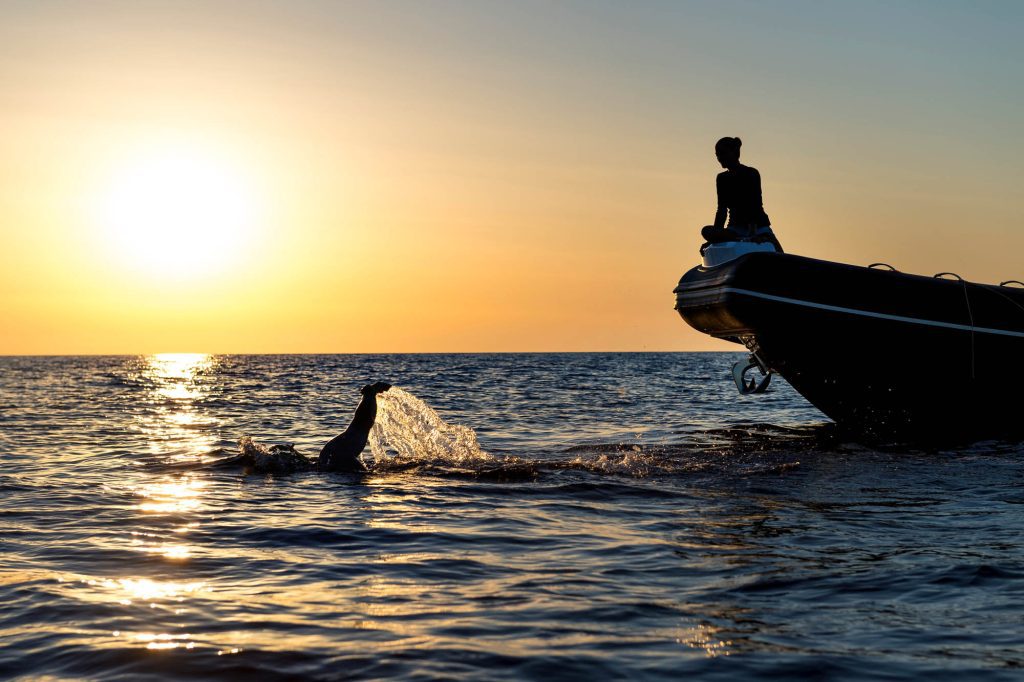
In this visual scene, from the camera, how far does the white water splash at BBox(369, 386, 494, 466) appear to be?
12039 millimetres

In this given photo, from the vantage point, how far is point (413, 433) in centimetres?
1253

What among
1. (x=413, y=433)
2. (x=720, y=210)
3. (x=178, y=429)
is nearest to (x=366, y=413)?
(x=413, y=433)

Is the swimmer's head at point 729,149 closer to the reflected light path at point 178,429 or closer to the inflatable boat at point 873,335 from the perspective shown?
the inflatable boat at point 873,335

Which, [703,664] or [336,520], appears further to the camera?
[336,520]

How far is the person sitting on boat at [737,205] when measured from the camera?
38.7 ft

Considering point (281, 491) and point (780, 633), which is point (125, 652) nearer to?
point (780, 633)

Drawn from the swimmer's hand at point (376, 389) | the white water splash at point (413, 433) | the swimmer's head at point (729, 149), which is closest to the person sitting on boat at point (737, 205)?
the swimmer's head at point (729, 149)

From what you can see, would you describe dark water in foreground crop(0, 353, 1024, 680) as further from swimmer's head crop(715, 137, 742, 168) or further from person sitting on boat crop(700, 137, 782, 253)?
swimmer's head crop(715, 137, 742, 168)

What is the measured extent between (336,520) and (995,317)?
9.02 meters

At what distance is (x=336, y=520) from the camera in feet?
24.5

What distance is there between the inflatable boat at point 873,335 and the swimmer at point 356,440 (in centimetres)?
428

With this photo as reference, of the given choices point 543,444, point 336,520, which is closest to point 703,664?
point 336,520

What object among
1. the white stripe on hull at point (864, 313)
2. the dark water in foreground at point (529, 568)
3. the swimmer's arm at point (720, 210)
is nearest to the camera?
the dark water in foreground at point (529, 568)

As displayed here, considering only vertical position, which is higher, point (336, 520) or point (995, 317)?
point (995, 317)
